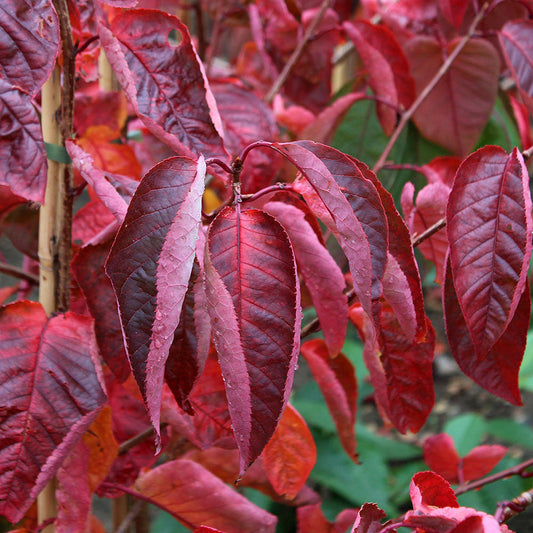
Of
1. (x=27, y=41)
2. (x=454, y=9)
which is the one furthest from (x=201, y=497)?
(x=454, y=9)

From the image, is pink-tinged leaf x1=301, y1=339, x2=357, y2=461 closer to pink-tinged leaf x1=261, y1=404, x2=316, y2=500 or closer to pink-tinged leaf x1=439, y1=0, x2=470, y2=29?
pink-tinged leaf x1=261, y1=404, x2=316, y2=500

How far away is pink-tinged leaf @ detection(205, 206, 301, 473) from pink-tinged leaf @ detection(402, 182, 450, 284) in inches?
7.5

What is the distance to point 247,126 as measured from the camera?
0.78m

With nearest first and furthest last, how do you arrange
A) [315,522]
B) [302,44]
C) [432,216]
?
[432,216] < [315,522] < [302,44]

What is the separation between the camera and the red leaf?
2.34ft

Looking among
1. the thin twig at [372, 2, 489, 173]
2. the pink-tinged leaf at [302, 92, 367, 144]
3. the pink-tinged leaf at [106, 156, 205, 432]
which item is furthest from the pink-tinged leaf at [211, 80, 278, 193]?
the pink-tinged leaf at [106, 156, 205, 432]

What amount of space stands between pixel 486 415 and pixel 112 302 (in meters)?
2.49

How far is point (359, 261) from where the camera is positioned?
0.38m

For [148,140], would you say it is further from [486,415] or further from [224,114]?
[486,415]

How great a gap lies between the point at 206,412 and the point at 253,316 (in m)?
0.21

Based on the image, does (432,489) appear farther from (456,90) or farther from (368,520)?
(456,90)

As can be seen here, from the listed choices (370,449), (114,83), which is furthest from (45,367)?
(370,449)

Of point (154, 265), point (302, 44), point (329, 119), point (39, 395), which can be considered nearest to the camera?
point (154, 265)

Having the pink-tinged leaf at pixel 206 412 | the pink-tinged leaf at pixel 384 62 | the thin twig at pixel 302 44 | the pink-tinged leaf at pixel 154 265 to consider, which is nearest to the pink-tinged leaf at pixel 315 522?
the pink-tinged leaf at pixel 206 412
